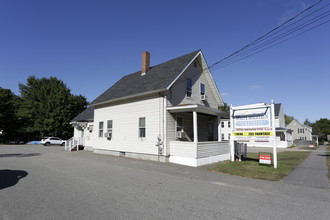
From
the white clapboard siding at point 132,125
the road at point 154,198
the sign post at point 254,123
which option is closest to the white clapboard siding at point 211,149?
the sign post at point 254,123

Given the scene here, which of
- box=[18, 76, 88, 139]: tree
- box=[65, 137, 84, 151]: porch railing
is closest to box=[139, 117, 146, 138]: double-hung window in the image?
box=[65, 137, 84, 151]: porch railing

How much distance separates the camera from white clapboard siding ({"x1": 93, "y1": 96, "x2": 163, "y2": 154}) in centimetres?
1228

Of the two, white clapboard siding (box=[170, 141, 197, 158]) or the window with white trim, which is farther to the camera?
the window with white trim

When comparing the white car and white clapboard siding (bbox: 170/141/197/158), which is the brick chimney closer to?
white clapboard siding (bbox: 170/141/197/158)

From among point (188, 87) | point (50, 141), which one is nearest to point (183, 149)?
point (188, 87)

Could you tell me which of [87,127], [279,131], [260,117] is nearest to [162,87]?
[260,117]

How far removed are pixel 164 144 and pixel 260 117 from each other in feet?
19.1

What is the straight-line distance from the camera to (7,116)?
34656 millimetres

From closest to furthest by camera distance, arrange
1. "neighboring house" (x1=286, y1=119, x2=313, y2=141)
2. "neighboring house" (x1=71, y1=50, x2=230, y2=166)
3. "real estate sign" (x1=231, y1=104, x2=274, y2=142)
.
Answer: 1. "real estate sign" (x1=231, y1=104, x2=274, y2=142)
2. "neighboring house" (x1=71, y1=50, x2=230, y2=166)
3. "neighboring house" (x1=286, y1=119, x2=313, y2=141)

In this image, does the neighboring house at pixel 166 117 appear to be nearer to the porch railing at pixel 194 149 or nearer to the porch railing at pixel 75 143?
the porch railing at pixel 194 149

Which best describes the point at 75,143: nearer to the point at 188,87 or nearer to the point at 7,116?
the point at 188,87

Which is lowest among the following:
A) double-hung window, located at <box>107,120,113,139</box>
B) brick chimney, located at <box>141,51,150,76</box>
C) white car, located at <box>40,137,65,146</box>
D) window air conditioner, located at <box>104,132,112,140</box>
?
white car, located at <box>40,137,65,146</box>

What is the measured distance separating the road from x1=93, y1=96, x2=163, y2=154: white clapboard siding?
4962 millimetres

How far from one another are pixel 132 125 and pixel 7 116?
33.8 metres
